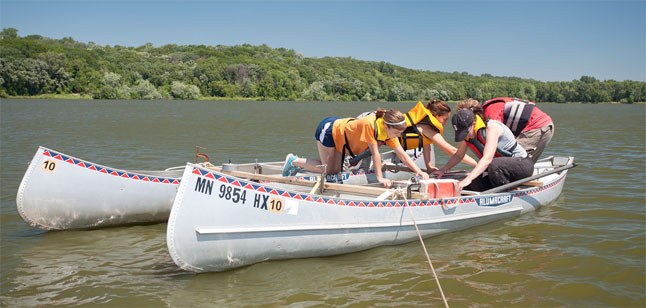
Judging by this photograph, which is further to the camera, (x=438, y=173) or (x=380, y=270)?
(x=438, y=173)

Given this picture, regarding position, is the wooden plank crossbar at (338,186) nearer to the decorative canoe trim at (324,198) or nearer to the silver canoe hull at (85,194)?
the decorative canoe trim at (324,198)

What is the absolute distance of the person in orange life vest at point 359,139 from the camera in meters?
7.02

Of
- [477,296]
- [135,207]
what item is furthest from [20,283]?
[477,296]

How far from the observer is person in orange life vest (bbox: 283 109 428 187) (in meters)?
7.02

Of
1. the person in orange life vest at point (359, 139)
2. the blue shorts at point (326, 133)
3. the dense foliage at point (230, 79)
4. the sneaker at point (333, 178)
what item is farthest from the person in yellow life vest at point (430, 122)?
the dense foliage at point (230, 79)

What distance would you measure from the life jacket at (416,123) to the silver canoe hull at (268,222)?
1.31 metres

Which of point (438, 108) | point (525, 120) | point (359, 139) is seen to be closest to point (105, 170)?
point (359, 139)

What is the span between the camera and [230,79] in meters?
106

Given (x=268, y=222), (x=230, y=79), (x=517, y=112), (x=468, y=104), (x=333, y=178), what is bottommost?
(x=268, y=222)

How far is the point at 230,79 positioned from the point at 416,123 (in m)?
102

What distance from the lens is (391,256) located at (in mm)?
6531

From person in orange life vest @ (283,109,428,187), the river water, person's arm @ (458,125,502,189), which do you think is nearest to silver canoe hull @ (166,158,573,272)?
the river water

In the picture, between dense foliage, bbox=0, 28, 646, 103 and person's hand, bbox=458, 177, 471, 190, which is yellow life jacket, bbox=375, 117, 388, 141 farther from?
dense foliage, bbox=0, 28, 646, 103

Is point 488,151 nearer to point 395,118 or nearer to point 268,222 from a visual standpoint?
point 395,118
